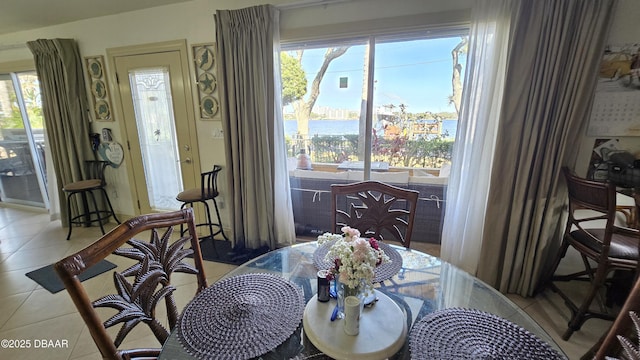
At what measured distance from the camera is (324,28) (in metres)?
2.35

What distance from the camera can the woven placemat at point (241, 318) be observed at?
2.75ft

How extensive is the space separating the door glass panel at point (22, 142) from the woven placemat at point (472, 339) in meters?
5.17

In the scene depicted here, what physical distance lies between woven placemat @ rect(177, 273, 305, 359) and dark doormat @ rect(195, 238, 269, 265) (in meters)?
1.62

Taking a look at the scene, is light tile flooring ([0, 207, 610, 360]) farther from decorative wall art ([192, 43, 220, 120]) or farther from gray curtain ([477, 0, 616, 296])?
decorative wall art ([192, 43, 220, 120])

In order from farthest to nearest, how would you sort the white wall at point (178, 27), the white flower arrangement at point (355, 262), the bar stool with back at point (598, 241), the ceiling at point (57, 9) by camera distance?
the ceiling at point (57, 9) → the white wall at point (178, 27) → the bar stool with back at point (598, 241) → the white flower arrangement at point (355, 262)

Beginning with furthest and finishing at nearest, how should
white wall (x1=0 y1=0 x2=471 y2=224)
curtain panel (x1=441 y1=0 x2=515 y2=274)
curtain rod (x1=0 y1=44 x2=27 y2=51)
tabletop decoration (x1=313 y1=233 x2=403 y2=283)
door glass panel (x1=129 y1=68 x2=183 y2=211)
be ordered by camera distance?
curtain rod (x1=0 y1=44 x2=27 y2=51), door glass panel (x1=129 y1=68 x2=183 y2=211), white wall (x1=0 y1=0 x2=471 y2=224), curtain panel (x1=441 y1=0 x2=515 y2=274), tabletop decoration (x1=313 y1=233 x2=403 y2=283)

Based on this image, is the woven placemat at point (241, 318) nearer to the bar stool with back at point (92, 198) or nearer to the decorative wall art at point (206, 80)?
the decorative wall art at point (206, 80)

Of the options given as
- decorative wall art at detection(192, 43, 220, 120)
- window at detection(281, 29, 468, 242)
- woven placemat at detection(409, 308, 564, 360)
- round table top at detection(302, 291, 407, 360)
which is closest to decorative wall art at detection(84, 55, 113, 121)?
decorative wall art at detection(192, 43, 220, 120)

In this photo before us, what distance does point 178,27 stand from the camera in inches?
109

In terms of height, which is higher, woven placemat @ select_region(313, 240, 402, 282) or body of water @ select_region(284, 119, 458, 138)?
body of water @ select_region(284, 119, 458, 138)

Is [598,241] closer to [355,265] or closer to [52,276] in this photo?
[355,265]

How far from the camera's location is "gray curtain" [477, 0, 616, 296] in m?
1.68

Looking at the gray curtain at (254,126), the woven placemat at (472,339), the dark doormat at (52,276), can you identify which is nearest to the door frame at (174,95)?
the gray curtain at (254,126)

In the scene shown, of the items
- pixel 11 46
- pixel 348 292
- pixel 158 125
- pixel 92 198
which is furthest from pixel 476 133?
pixel 11 46
